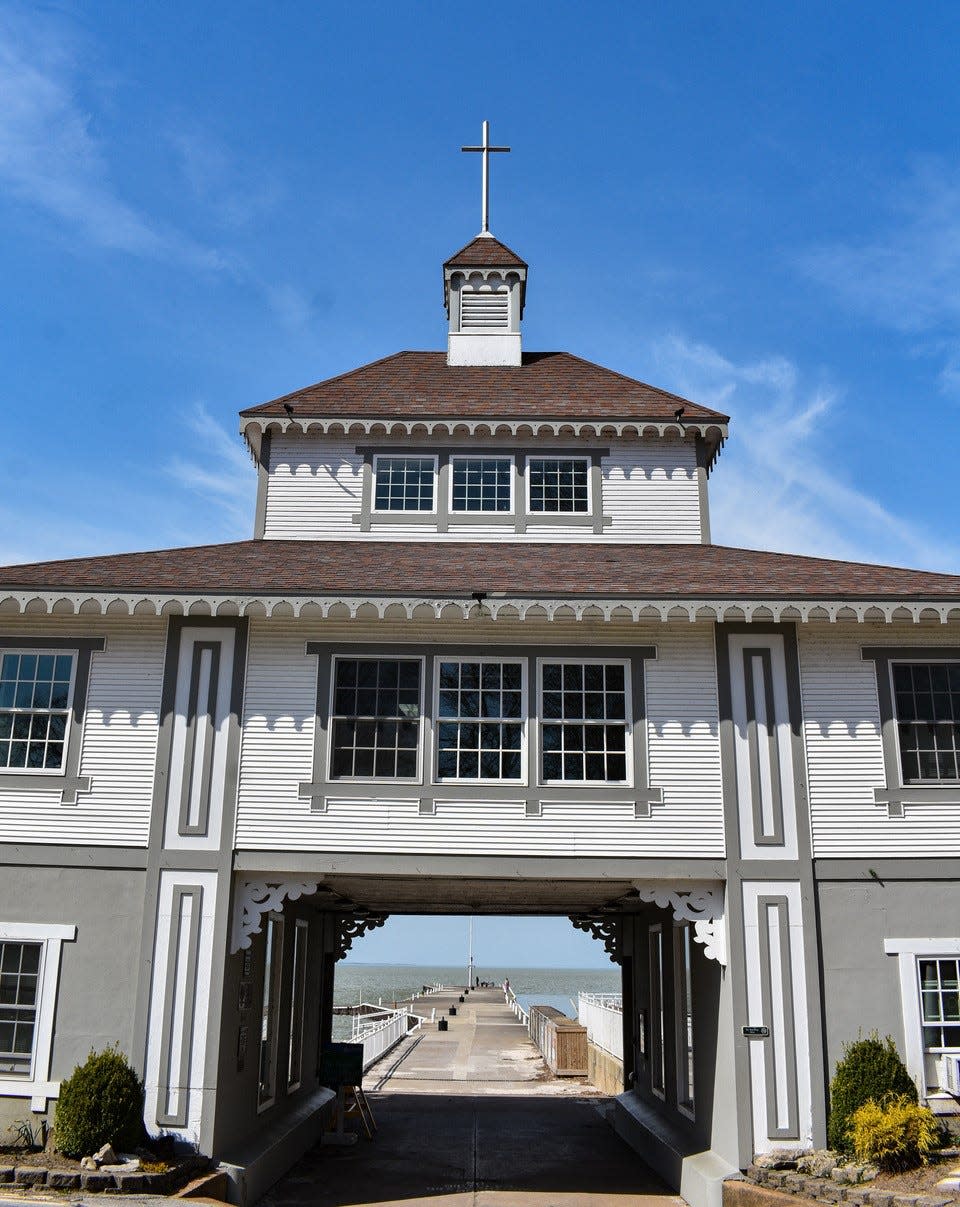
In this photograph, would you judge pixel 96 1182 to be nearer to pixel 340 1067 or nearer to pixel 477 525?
pixel 340 1067

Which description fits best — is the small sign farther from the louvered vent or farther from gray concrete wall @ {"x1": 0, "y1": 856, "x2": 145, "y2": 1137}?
the louvered vent

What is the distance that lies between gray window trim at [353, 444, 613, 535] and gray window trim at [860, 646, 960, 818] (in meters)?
5.70

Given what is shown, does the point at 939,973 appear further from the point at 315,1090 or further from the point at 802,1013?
the point at 315,1090

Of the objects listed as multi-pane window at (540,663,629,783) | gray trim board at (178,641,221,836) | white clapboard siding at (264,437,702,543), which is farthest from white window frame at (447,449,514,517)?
gray trim board at (178,641,221,836)

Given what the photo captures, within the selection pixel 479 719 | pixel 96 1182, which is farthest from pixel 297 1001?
pixel 479 719

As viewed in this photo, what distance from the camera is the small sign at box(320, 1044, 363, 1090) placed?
58.2ft

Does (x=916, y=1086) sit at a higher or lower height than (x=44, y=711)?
lower

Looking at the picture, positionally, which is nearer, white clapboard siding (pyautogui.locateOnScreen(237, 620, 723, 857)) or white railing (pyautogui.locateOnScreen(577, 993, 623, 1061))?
white clapboard siding (pyautogui.locateOnScreen(237, 620, 723, 857))

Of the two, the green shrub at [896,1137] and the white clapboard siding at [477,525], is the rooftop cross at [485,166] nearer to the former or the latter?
the white clapboard siding at [477,525]

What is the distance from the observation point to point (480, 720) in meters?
→ 13.5

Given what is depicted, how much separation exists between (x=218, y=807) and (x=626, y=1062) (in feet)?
35.5

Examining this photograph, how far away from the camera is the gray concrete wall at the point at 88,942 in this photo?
41.7ft

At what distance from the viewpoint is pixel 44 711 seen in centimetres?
1355

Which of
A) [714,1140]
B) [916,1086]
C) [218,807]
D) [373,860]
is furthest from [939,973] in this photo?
[218,807]
